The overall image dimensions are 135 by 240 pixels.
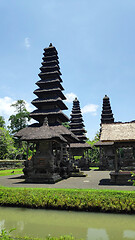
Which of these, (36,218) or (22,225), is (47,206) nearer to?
(36,218)

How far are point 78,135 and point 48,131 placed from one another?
26.0 m

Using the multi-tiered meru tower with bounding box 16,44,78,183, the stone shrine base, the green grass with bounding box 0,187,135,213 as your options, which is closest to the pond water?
the green grass with bounding box 0,187,135,213

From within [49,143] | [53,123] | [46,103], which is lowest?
[49,143]

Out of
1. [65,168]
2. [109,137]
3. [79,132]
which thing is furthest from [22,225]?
[79,132]

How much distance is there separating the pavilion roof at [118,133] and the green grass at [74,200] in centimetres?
636

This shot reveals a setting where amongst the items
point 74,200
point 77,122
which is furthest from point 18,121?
point 74,200

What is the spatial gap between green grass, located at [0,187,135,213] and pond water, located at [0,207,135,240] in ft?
0.96

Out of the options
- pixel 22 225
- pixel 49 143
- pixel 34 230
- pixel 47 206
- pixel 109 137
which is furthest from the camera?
pixel 49 143

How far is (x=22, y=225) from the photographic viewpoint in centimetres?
664

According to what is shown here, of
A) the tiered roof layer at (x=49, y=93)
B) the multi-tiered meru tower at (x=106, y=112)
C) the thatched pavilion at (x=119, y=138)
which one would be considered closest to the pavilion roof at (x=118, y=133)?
the thatched pavilion at (x=119, y=138)

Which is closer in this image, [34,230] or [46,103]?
[34,230]

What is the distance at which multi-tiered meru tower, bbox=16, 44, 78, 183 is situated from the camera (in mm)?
16531

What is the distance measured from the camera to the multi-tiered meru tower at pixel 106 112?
4464cm

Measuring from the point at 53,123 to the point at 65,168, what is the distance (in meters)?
5.81
